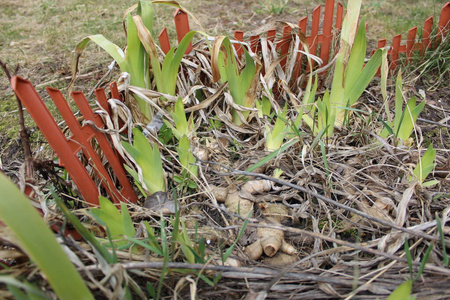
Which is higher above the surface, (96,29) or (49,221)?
(96,29)

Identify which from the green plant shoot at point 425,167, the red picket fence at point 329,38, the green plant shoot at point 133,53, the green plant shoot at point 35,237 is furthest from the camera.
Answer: the red picket fence at point 329,38

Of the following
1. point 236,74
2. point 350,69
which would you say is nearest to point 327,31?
point 350,69

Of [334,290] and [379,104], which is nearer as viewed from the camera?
[334,290]

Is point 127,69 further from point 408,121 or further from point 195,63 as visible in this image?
point 408,121

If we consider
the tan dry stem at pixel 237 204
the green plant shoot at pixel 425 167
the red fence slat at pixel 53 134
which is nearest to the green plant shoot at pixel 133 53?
the red fence slat at pixel 53 134

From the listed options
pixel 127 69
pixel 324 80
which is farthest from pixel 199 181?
pixel 324 80

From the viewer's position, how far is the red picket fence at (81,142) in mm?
955

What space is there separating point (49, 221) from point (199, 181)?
1.73 ft

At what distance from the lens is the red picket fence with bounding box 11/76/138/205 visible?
95 centimetres

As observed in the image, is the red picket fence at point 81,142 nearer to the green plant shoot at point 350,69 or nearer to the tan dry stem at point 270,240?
the tan dry stem at point 270,240

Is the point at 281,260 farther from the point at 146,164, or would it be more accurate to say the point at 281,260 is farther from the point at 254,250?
the point at 146,164

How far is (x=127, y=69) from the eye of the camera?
142 cm

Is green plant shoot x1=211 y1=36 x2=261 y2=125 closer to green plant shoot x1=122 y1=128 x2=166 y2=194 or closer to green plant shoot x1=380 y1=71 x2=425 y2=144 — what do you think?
green plant shoot x1=122 y1=128 x2=166 y2=194

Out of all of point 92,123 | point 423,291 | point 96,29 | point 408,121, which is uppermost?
point 96,29
